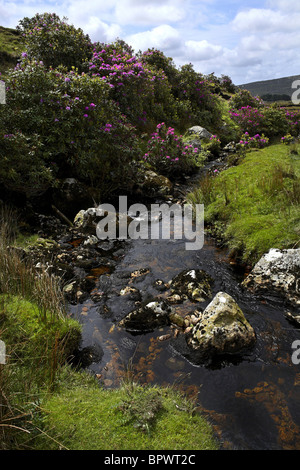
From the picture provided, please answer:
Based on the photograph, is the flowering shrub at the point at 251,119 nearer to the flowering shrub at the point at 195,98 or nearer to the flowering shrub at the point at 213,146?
the flowering shrub at the point at 213,146

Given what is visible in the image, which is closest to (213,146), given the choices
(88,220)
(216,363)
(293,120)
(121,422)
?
(293,120)

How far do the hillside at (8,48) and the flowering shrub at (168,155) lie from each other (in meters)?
13.1

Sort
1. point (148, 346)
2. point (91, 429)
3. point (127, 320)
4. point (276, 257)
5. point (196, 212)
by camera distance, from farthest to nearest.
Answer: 1. point (196, 212)
2. point (276, 257)
3. point (127, 320)
4. point (148, 346)
5. point (91, 429)

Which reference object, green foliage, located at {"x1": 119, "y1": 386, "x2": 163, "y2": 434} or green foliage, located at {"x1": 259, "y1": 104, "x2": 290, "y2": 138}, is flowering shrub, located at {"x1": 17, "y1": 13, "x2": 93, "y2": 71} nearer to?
green foliage, located at {"x1": 259, "y1": 104, "x2": 290, "y2": 138}

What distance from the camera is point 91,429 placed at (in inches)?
129

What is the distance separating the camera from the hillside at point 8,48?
2116 cm

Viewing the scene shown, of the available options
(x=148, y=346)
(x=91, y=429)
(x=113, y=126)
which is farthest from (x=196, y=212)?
(x=91, y=429)

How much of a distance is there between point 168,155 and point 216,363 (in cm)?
1174

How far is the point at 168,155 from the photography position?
14.6 m

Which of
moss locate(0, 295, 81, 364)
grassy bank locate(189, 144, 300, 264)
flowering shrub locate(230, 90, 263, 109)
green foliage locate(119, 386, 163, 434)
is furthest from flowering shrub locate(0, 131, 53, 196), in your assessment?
flowering shrub locate(230, 90, 263, 109)

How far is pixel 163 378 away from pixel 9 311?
2.81 metres

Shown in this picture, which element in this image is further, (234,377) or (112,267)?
(112,267)

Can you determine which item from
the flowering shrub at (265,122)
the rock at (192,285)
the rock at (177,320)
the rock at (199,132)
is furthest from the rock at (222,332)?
the flowering shrub at (265,122)

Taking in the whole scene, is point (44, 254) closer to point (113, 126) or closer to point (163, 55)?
point (113, 126)
